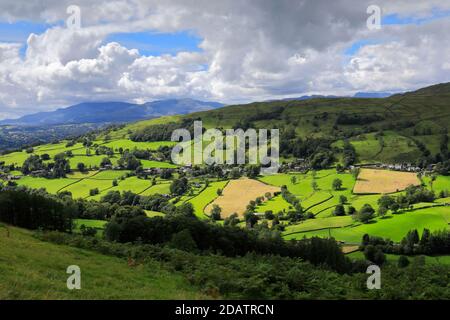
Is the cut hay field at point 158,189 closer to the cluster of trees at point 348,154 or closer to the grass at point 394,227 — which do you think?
the grass at point 394,227

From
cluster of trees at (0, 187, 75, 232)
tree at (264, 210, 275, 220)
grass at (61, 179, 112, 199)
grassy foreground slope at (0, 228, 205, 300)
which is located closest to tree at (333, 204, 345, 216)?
tree at (264, 210, 275, 220)

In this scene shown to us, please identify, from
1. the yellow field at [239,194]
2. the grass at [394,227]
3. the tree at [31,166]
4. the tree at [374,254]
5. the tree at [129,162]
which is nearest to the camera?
the tree at [374,254]

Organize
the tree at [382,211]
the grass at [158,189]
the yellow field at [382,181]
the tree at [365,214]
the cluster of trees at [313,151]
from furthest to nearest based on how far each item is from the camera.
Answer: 1. the cluster of trees at [313,151]
2. the grass at [158,189]
3. the yellow field at [382,181]
4. the tree at [382,211]
5. the tree at [365,214]

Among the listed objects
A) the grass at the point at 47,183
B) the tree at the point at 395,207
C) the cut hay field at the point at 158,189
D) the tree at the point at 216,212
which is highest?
the grass at the point at 47,183

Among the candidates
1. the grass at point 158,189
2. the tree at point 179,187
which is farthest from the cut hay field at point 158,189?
the tree at point 179,187

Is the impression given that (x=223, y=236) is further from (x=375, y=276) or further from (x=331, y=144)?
(x=331, y=144)

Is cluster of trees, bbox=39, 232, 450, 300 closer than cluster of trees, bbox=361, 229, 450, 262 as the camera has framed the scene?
Yes

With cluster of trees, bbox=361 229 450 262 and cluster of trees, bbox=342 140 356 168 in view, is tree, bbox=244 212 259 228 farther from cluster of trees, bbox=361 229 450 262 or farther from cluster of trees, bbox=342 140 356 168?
cluster of trees, bbox=342 140 356 168
